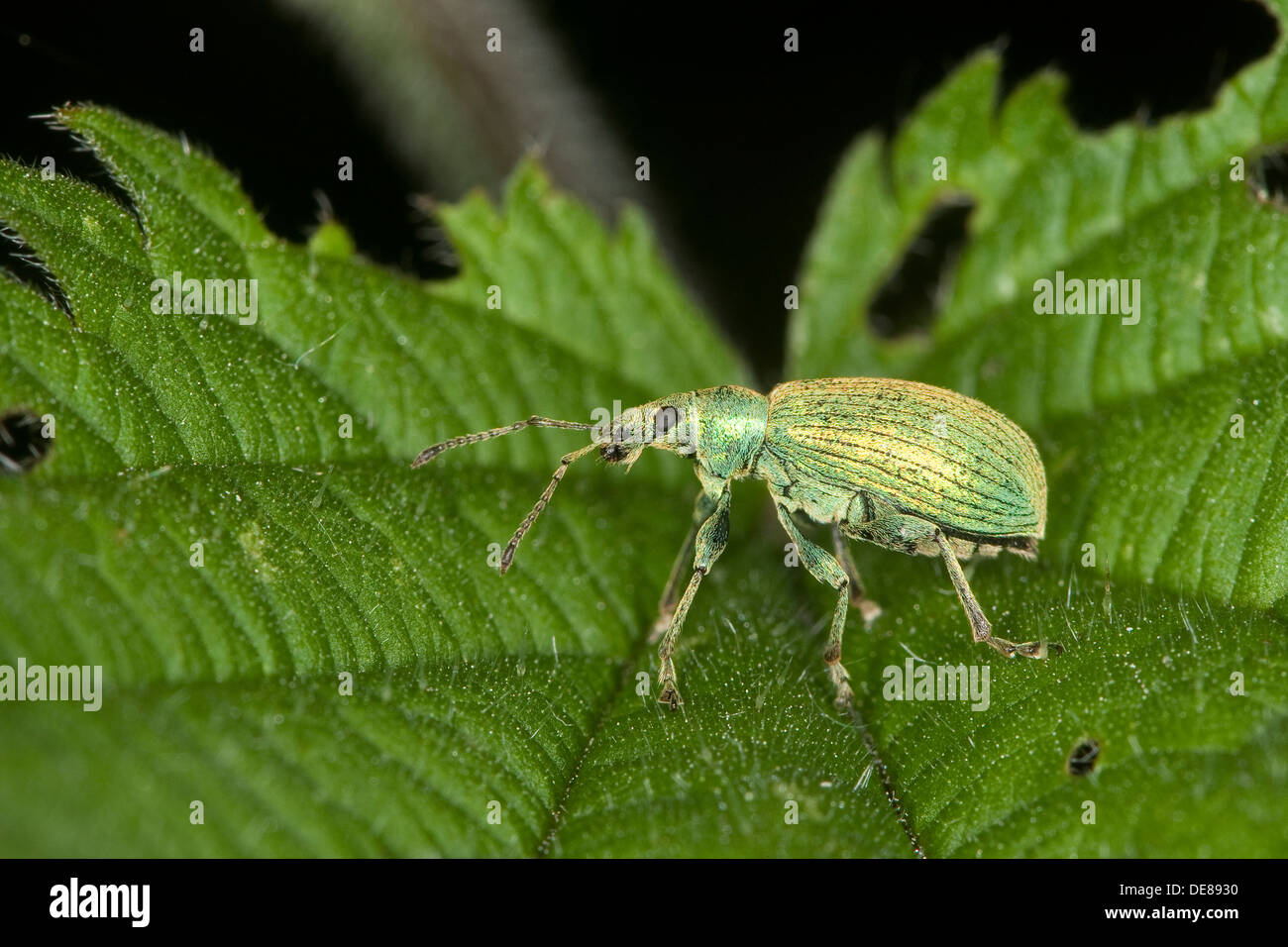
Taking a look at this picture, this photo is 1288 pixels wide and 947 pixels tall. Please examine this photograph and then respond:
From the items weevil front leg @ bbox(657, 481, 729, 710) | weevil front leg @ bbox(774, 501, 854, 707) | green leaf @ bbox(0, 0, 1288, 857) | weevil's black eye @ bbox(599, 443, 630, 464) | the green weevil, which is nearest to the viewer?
green leaf @ bbox(0, 0, 1288, 857)

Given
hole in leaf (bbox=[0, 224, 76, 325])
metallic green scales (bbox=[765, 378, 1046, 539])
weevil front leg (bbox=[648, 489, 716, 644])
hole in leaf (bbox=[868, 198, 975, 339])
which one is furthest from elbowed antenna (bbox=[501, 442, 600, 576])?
hole in leaf (bbox=[868, 198, 975, 339])

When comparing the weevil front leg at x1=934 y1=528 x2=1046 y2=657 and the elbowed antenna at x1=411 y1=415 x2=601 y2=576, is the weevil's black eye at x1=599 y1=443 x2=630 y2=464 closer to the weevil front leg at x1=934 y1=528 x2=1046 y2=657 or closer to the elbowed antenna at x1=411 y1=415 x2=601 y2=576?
the elbowed antenna at x1=411 y1=415 x2=601 y2=576

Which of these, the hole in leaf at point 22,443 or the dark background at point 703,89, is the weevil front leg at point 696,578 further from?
the hole in leaf at point 22,443

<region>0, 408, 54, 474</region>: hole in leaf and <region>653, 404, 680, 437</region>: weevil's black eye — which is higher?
<region>0, 408, 54, 474</region>: hole in leaf

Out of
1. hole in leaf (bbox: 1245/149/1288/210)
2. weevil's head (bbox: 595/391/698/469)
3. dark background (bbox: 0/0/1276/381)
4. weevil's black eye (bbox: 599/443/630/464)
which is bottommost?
weevil's black eye (bbox: 599/443/630/464)

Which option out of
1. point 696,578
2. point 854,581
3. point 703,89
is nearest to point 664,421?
point 696,578
